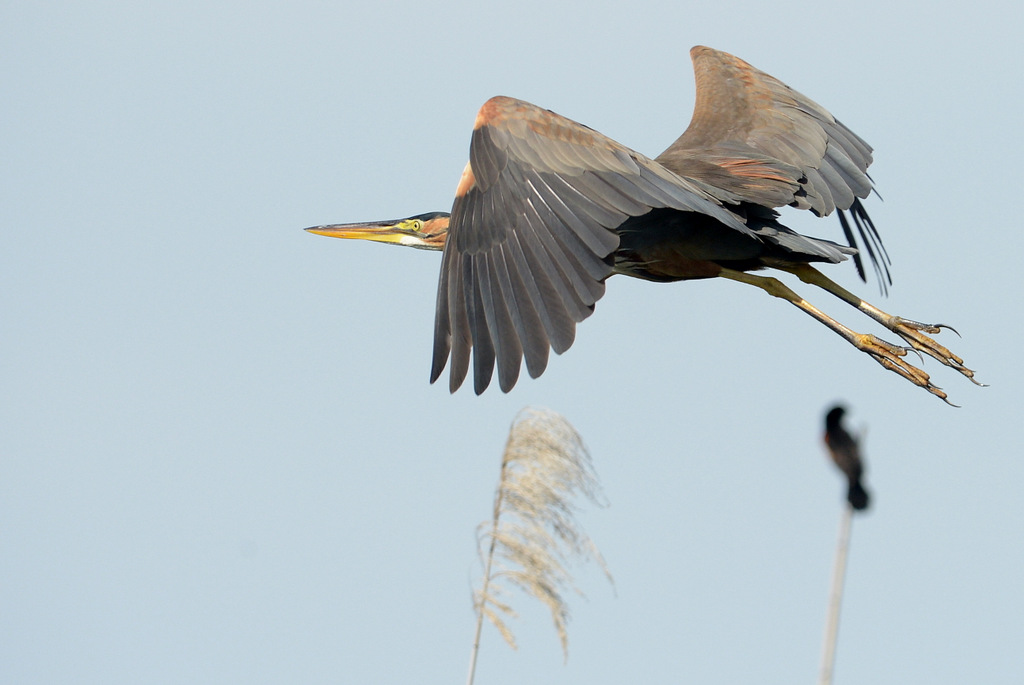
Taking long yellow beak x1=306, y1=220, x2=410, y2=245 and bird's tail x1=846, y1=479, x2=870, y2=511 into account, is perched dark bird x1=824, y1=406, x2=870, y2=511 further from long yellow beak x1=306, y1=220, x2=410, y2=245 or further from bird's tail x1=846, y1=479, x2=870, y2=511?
long yellow beak x1=306, y1=220, x2=410, y2=245

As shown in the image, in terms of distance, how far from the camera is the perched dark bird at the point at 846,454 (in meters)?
2.39

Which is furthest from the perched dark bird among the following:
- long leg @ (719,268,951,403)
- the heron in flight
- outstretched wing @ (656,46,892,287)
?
long leg @ (719,268,951,403)

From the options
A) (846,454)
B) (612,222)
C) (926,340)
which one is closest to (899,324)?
(926,340)

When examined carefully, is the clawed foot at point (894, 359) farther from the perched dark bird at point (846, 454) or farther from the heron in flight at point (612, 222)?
the perched dark bird at point (846, 454)

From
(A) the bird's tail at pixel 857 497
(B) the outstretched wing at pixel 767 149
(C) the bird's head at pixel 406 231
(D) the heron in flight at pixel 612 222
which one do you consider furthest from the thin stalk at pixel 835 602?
(C) the bird's head at pixel 406 231

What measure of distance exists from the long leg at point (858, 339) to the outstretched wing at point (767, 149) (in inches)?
20.4

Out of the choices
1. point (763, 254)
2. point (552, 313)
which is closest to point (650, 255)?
point (763, 254)

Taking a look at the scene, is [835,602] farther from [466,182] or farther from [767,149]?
[767,149]

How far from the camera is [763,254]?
6.08 m

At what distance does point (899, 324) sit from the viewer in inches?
241

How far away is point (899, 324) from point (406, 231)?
269 centimetres

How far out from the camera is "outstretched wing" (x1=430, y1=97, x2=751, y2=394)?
4.61 meters

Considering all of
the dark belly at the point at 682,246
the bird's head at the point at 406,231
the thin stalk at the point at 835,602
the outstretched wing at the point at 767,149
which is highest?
the outstretched wing at the point at 767,149

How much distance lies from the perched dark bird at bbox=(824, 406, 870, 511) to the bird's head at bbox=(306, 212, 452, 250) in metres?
4.59
